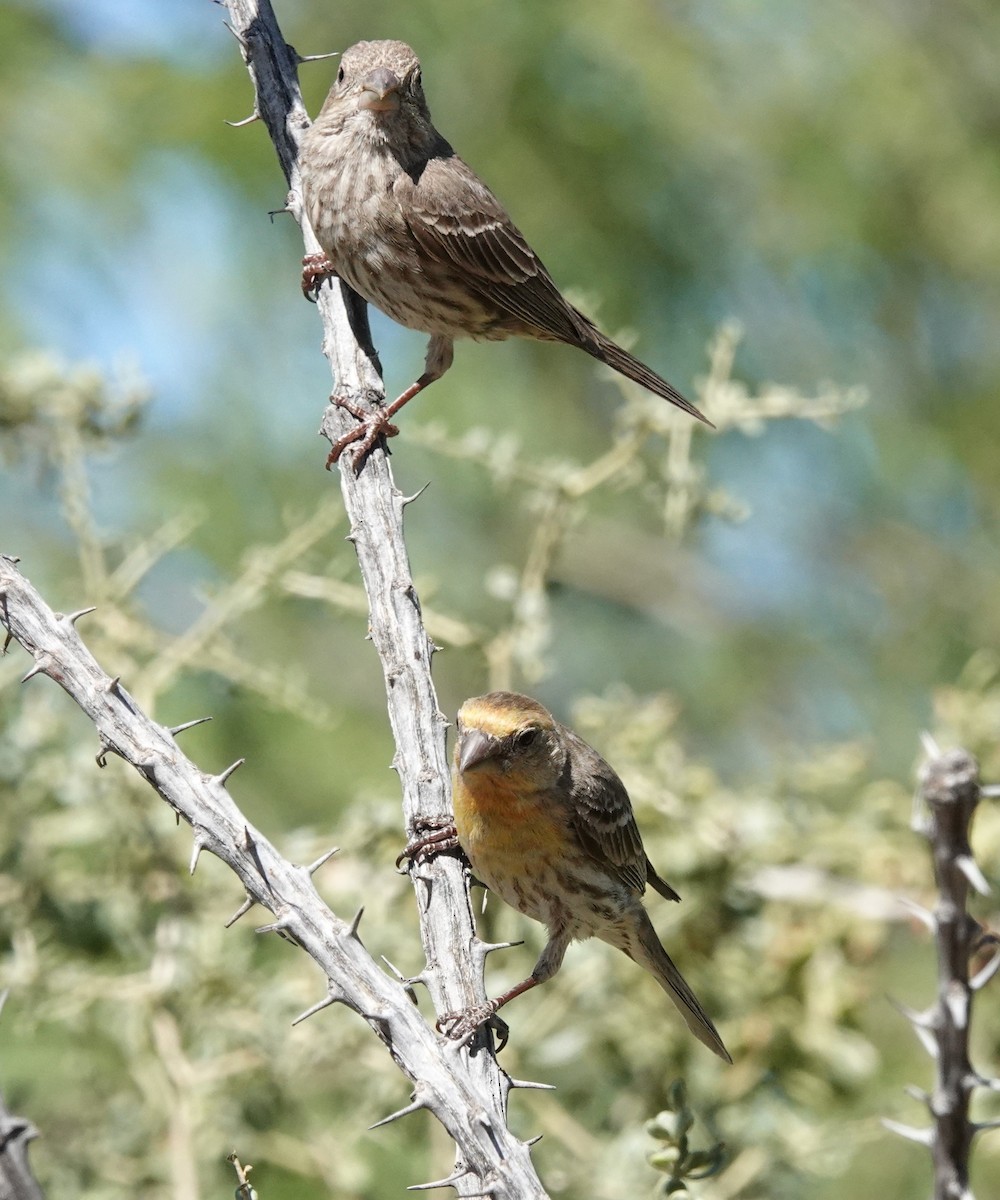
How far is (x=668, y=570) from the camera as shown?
33.3 feet

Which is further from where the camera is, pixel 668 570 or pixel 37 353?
pixel 668 570

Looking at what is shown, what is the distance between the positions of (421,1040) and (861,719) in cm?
676

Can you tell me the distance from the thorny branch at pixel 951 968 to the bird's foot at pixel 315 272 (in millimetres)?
3343

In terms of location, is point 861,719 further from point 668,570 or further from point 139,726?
point 139,726

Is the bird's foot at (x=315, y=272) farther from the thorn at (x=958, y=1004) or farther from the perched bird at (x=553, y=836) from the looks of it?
the thorn at (x=958, y=1004)

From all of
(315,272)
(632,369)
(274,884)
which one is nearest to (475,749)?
(274,884)

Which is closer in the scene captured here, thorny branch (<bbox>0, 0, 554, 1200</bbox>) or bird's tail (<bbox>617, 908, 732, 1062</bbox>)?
thorny branch (<bbox>0, 0, 554, 1200</bbox>)

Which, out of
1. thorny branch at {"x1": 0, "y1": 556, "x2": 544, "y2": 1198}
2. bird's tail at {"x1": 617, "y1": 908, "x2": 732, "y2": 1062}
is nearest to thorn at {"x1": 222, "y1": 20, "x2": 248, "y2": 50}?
thorny branch at {"x1": 0, "y1": 556, "x2": 544, "y2": 1198}

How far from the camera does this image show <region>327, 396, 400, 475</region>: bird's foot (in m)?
3.84

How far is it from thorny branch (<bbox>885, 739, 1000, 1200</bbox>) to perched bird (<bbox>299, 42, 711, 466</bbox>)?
273cm

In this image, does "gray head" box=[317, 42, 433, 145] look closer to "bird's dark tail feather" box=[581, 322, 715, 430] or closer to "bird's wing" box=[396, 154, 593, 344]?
"bird's wing" box=[396, 154, 593, 344]

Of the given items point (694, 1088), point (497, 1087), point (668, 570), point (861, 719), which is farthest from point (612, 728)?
point (668, 570)

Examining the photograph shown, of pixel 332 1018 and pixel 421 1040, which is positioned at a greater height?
pixel 332 1018

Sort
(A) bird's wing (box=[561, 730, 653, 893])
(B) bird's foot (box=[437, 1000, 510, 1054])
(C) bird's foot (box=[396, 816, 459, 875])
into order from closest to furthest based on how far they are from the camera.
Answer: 1. (B) bird's foot (box=[437, 1000, 510, 1054])
2. (C) bird's foot (box=[396, 816, 459, 875])
3. (A) bird's wing (box=[561, 730, 653, 893])
